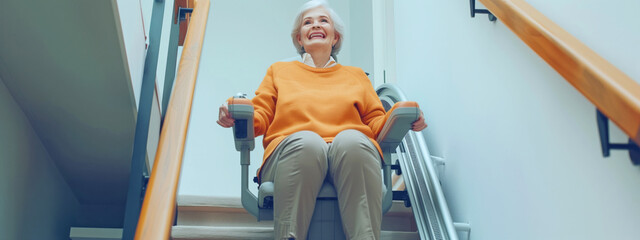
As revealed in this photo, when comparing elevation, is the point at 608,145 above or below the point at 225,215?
above

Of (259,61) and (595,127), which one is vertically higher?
(259,61)

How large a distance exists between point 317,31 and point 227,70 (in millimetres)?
2609

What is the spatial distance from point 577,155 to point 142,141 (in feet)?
4.46

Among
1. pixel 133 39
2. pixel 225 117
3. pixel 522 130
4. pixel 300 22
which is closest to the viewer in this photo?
pixel 522 130

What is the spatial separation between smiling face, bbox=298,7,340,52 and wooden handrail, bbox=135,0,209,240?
41cm

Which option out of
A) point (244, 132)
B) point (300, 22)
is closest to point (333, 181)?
point (244, 132)

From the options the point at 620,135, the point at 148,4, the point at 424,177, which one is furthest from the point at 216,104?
the point at 620,135

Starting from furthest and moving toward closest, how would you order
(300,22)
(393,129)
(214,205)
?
1. (300,22)
2. (214,205)
3. (393,129)

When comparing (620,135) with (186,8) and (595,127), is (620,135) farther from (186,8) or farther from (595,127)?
(186,8)

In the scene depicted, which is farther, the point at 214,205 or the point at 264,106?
the point at 214,205

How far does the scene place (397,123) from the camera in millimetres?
2092

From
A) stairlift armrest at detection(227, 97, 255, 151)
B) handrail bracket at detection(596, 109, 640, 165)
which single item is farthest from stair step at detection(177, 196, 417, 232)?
handrail bracket at detection(596, 109, 640, 165)

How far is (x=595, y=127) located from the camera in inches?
56.8

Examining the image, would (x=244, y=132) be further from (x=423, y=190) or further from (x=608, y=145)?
(x=608, y=145)
